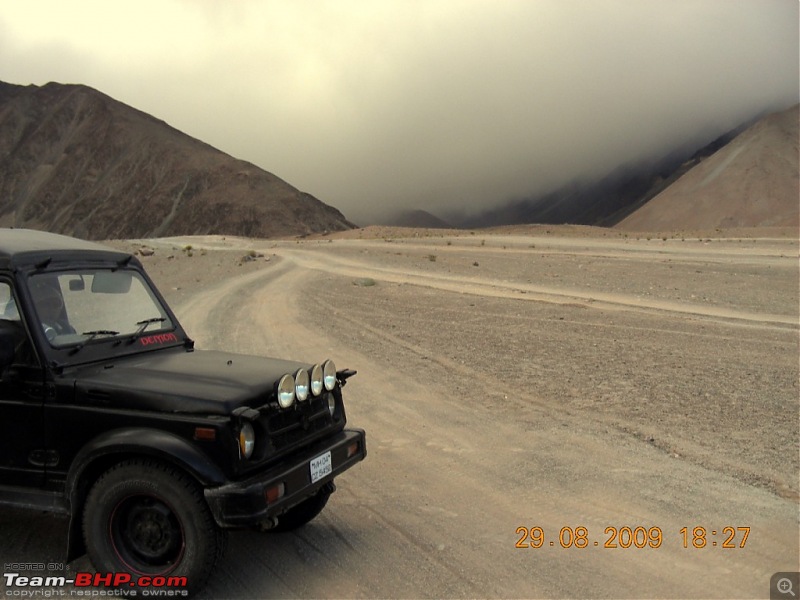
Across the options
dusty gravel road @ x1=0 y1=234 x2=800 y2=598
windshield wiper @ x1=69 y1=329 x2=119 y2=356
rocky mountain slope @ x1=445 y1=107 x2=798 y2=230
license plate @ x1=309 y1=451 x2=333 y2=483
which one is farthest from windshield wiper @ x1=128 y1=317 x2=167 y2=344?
rocky mountain slope @ x1=445 y1=107 x2=798 y2=230

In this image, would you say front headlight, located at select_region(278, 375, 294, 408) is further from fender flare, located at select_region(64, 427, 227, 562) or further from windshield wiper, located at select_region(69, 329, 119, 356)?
windshield wiper, located at select_region(69, 329, 119, 356)

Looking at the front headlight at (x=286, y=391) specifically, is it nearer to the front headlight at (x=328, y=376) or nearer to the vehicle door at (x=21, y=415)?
the front headlight at (x=328, y=376)

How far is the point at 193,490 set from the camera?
4082 millimetres

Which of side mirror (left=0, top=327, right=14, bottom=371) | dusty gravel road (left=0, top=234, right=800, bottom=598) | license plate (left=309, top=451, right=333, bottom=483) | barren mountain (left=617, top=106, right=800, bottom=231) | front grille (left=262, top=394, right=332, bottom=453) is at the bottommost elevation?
dusty gravel road (left=0, top=234, right=800, bottom=598)

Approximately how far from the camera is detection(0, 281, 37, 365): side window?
442 centimetres

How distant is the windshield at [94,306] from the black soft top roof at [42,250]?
12 cm

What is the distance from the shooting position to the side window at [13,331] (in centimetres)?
442

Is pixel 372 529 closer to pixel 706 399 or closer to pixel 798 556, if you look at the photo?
pixel 798 556

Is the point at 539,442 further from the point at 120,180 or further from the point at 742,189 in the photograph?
the point at 120,180

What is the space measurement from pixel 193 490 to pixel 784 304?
63.2 ft

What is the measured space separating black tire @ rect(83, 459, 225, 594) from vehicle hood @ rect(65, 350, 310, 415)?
38 centimetres


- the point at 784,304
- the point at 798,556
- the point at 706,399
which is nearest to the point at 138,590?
the point at 798,556
